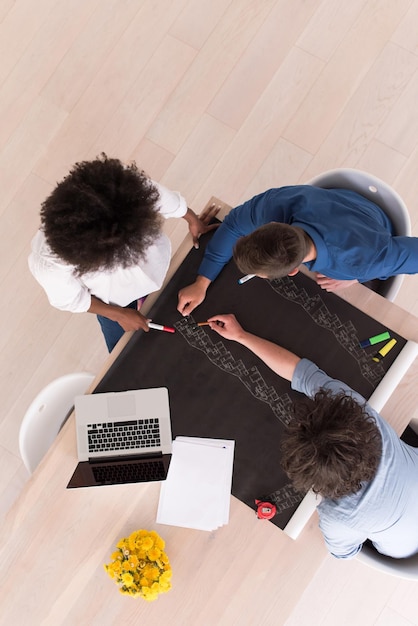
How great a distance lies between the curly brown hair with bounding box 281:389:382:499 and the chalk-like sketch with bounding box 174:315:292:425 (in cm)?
16

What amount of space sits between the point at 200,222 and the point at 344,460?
29.0 inches

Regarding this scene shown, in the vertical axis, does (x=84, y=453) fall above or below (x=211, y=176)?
below

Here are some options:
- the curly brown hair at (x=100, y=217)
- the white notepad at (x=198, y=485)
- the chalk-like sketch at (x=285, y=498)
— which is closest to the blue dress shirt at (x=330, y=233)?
the curly brown hair at (x=100, y=217)

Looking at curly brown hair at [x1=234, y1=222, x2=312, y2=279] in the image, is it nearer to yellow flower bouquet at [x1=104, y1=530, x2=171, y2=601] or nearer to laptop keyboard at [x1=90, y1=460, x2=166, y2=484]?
laptop keyboard at [x1=90, y1=460, x2=166, y2=484]

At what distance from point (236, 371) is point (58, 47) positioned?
174cm

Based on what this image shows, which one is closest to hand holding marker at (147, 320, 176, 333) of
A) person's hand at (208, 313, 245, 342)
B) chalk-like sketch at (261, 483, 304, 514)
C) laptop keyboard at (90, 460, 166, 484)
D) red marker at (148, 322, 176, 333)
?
red marker at (148, 322, 176, 333)

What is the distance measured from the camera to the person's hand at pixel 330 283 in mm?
1379

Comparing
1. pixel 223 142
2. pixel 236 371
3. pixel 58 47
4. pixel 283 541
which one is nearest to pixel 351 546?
pixel 283 541

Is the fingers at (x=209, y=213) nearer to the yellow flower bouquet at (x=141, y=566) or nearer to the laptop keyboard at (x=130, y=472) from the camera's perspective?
the laptop keyboard at (x=130, y=472)

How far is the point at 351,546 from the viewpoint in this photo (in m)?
1.29

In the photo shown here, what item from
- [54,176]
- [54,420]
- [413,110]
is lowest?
Result: [54,420]

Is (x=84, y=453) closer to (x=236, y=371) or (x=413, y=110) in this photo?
(x=236, y=371)

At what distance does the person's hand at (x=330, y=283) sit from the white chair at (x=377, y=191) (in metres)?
0.20

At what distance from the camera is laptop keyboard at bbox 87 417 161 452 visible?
134 cm
